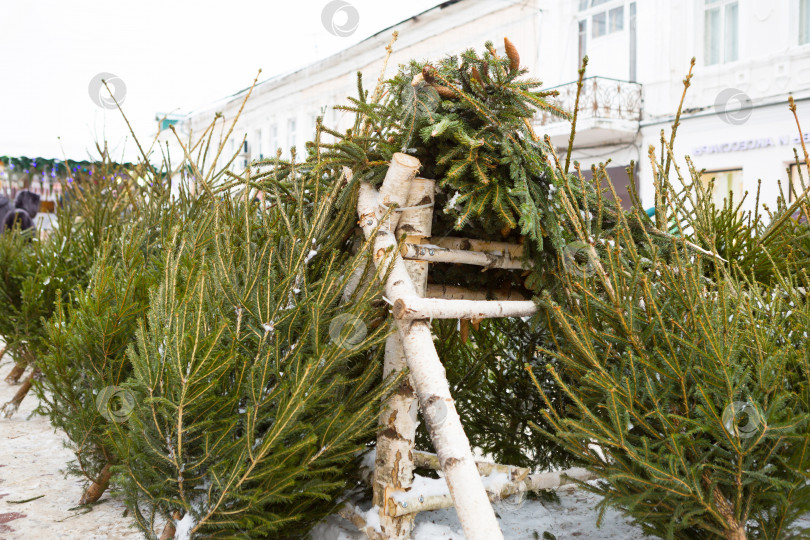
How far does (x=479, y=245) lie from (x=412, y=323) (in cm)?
55

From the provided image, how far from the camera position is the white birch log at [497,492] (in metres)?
2.17

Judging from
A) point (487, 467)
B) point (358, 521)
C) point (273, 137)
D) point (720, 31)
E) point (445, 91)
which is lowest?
point (358, 521)

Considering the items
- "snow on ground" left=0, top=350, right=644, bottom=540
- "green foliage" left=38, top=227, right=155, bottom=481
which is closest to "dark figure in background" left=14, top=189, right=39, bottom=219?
"snow on ground" left=0, top=350, right=644, bottom=540

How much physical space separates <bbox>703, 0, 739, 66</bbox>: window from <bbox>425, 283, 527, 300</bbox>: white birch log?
11341 mm

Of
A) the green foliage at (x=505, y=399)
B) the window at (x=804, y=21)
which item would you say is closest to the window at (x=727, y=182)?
the window at (x=804, y=21)

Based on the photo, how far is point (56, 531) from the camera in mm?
2539

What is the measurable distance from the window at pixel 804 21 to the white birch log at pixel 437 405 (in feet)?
37.6

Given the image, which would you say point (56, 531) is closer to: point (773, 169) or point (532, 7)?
point (773, 169)

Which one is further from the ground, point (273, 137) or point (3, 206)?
point (273, 137)

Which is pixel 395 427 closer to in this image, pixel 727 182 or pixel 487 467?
pixel 487 467

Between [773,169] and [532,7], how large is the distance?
21.5 feet

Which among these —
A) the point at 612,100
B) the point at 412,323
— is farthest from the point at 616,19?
the point at 412,323

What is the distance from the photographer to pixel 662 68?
12297mm

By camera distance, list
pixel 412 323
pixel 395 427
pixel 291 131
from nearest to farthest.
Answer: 1. pixel 412 323
2. pixel 395 427
3. pixel 291 131
